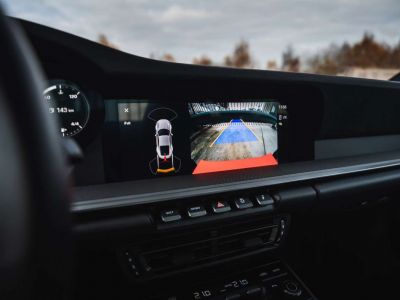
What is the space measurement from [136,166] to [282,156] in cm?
75

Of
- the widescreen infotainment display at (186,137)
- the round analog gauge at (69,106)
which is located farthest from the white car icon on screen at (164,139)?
the round analog gauge at (69,106)

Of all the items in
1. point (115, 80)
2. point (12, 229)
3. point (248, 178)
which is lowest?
point (248, 178)

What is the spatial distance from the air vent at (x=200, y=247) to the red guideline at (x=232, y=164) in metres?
0.26

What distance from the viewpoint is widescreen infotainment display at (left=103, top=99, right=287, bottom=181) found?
4.77 feet

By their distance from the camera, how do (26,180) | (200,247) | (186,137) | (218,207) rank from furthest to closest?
1. (186,137)
2. (200,247)
3. (218,207)
4. (26,180)

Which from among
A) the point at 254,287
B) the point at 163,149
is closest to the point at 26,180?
the point at 163,149

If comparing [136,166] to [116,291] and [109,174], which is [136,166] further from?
[116,291]

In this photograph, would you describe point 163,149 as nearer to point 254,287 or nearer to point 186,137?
point 186,137

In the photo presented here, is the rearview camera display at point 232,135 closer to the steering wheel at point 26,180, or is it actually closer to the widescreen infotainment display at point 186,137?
the widescreen infotainment display at point 186,137

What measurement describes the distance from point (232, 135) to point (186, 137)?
0.70ft

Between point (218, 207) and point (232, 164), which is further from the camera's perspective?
point (232, 164)

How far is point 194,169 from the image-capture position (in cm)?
157

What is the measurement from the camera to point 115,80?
137 centimetres

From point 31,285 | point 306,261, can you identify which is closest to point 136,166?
point 31,285
